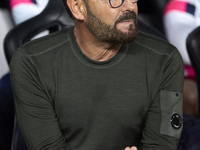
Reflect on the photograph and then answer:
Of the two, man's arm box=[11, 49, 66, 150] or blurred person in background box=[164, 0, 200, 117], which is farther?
blurred person in background box=[164, 0, 200, 117]

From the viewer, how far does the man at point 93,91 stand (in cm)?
92

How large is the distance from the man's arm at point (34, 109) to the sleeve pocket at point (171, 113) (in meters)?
0.29

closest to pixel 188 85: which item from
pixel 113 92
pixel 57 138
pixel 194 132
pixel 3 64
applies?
pixel 194 132

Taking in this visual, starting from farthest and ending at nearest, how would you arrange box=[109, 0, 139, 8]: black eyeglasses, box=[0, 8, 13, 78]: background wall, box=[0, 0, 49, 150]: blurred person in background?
1. box=[0, 8, 13, 78]: background wall
2. box=[0, 0, 49, 150]: blurred person in background
3. box=[109, 0, 139, 8]: black eyeglasses

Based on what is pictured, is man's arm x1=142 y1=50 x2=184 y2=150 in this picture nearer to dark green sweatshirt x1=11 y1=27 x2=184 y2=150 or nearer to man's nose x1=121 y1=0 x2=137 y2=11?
dark green sweatshirt x1=11 y1=27 x2=184 y2=150

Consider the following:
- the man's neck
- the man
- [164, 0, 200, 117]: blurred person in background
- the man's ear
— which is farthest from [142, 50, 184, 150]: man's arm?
[164, 0, 200, 117]: blurred person in background

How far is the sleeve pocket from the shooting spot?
3.05 ft

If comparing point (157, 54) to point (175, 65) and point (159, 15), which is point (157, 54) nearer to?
point (175, 65)

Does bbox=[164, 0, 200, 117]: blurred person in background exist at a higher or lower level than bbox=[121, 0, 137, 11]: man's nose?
lower

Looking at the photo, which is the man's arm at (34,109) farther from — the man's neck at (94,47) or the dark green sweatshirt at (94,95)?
the man's neck at (94,47)

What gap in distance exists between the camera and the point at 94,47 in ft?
3.10

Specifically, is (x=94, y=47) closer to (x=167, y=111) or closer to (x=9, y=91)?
(x=167, y=111)

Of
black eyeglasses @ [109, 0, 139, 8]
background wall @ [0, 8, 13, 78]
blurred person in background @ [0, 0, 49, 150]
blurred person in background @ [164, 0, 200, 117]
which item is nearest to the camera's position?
black eyeglasses @ [109, 0, 139, 8]

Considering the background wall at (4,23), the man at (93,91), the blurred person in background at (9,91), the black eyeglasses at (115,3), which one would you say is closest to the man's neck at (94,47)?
the man at (93,91)
